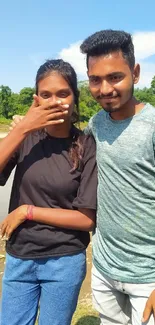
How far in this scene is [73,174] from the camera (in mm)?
1978

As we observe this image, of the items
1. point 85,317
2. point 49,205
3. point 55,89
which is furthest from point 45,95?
point 85,317

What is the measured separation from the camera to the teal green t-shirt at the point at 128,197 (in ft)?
5.81

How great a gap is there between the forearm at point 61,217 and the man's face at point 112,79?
551 mm

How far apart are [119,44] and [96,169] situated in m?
0.61

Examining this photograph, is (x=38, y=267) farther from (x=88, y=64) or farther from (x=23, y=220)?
(x=88, y=64)

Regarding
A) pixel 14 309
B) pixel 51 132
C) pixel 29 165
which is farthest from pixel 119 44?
pixel 14 309

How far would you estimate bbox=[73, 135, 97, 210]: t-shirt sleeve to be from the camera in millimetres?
1939

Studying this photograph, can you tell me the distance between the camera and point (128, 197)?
1.81 meters

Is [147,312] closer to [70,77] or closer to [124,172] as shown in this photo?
[124,172]

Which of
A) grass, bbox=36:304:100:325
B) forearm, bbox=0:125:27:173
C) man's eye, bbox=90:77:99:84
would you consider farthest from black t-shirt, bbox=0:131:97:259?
grass, bbox=36:304:100:325

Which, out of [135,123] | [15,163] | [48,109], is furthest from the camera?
[15,163]

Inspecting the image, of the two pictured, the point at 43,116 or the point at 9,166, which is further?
the point at 9,166

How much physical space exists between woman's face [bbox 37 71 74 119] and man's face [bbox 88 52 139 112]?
0.20 m

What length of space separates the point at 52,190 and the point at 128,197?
1.28 ft
